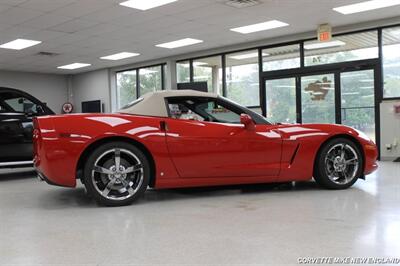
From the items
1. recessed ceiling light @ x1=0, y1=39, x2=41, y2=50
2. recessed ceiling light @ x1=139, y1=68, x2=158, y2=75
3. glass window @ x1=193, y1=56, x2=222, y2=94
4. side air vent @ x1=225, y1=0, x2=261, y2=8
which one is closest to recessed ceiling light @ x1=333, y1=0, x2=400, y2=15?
side air vent @ x1=225, y1=0, x2=261, y2=8

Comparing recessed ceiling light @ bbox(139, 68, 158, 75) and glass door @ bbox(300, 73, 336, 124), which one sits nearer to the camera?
glass door @ bbox(300, 73, 336, 124)

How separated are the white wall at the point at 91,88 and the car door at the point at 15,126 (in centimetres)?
970

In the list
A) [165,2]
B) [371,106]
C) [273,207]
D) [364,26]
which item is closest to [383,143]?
[371,106]

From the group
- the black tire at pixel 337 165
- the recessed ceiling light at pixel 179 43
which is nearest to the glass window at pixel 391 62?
the recessed ceiling light at pixel 179 43

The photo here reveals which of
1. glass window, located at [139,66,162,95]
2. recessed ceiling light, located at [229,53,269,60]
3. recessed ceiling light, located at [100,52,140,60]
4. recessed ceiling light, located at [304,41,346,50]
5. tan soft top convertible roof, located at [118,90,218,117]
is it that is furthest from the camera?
glass window, located at [139,66,162,95]

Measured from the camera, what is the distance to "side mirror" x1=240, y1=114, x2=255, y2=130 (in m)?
4.08

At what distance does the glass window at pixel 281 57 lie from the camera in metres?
10.5

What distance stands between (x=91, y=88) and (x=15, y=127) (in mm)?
10849

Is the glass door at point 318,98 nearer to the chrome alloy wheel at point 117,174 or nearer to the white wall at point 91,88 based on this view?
the chrome alloy wheel at point 117,174

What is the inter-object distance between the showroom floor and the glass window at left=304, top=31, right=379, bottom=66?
5.32m

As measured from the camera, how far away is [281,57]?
1079cm

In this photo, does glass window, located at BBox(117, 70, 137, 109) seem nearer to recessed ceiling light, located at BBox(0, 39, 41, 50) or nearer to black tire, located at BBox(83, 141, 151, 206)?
recessed ceiling light, located at BBox(0, 39, 41, 50)

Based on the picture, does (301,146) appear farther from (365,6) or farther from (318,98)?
(318,98)

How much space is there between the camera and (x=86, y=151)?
12.4ft
